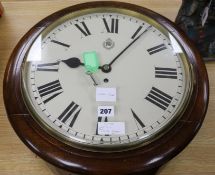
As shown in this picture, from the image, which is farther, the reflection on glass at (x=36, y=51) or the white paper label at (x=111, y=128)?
the reflection on glass at (x=36, y=51)

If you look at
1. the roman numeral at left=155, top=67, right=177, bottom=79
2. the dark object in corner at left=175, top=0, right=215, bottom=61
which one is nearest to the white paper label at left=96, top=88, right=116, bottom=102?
the roman numeral at left=155, top=67, right=177, bottom=79

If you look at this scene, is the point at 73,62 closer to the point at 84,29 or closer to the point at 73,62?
the point at 73,62

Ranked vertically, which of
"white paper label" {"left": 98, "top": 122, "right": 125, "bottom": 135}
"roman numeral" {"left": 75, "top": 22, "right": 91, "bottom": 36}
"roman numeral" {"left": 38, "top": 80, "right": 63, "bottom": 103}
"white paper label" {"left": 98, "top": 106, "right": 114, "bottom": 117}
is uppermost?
"roman numeral" {"left": 75, "top": 22, "right": 91, "bottom": 36}

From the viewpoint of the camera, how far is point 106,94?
2.71 feet

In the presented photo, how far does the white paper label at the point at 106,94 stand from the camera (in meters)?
0.82

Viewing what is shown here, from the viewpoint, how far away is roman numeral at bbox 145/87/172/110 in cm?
82

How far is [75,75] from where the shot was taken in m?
0.86

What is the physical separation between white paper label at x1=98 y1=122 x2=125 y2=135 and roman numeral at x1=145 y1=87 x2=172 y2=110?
0.32 feet

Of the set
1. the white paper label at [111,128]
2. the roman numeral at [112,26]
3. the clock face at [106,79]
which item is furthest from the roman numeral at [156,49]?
the white paper label at [111,128]

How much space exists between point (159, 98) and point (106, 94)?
0.42 feet

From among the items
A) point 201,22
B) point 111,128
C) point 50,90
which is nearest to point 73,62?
point 50,90

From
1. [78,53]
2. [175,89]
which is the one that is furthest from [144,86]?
[78,53]

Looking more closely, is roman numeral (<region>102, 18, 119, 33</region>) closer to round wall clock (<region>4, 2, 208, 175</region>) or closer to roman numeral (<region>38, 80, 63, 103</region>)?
round wall clock (<region>4, 2, 208, 175</region>)

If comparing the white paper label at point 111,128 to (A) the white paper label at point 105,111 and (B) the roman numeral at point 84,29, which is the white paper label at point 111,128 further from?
(B) the roman numeral at point 84,29
